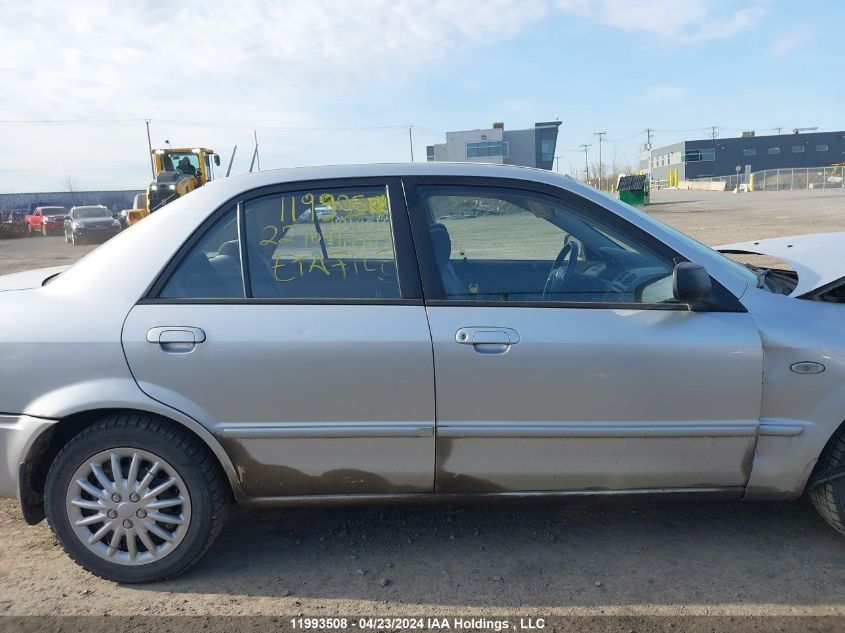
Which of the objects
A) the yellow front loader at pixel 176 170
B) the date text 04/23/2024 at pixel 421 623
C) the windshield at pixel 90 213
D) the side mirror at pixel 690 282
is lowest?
the date text 04/23/2024 at pixel 421 623

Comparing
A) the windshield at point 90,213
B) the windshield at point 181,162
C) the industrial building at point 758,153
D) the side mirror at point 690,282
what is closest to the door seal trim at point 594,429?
the side mirror at point 690,282

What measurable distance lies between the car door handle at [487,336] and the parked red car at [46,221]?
3816 centimetres

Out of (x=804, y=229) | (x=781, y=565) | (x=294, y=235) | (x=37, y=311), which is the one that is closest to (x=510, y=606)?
(x=781, y=565)

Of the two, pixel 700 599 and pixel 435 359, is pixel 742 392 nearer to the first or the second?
pixel 700 599

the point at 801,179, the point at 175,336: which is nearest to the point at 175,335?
the point at 175,336

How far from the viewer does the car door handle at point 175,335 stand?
261 centimetres

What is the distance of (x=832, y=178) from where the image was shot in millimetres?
51812

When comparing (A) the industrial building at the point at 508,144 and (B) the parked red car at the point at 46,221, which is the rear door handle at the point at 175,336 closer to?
(B) the parked red car at the point at 46,221

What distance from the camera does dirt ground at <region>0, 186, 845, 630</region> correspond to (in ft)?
8.54

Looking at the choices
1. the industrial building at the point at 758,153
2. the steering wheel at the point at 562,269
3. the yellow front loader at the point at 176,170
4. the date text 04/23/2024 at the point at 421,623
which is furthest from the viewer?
the industrial building at the point at 758,153

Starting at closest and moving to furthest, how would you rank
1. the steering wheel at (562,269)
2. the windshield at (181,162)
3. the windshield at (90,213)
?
1. the steering wheel at (562,269)
2. the windshield at (181,162)
3. the windshield at (90,213)

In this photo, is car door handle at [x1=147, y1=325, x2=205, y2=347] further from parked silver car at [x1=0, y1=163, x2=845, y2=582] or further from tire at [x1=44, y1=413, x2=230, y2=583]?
tire at [x1=44, y1=413, x2=230, y2=583]

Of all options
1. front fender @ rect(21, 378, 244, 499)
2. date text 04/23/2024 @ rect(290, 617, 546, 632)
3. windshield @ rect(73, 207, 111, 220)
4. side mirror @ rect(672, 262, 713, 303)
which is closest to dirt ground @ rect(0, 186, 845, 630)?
date text 04/23/2024 @ rect(290, 617, 546, 632)

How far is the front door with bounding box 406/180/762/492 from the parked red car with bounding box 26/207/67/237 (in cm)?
3812
